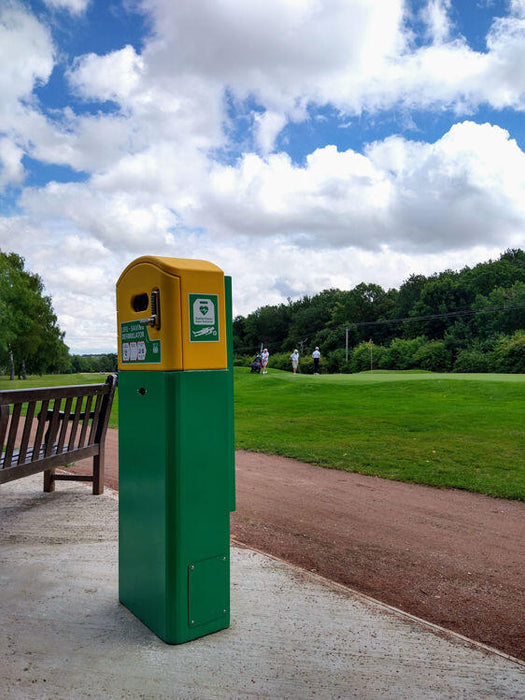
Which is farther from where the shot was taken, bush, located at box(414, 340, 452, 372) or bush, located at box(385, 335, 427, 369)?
bush, located at box(385, 335, 427, 369)

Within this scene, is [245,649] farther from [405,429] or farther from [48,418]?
[405,429]

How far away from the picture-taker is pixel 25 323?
175 feet

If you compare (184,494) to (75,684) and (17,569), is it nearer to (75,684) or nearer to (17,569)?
(75,684)

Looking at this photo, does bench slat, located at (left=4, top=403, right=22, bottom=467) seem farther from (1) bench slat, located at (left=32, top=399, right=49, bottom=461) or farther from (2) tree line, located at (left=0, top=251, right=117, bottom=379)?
(2) tree line, located at (left=0, top=251, right=117, bottom=379)

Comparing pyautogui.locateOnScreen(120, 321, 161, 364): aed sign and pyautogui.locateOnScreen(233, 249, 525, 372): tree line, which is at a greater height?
pyautogui.locateOnScreen(233, 249, 525, 372): tree line

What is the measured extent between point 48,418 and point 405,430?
781cm

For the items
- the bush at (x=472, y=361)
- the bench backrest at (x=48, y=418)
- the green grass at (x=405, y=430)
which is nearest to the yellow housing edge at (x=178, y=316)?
the bench backrest at (x=48, y=418)

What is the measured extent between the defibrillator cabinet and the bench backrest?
147 cm

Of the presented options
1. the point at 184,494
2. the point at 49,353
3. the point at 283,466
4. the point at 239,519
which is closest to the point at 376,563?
the point at 239,519

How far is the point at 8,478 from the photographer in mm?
4406

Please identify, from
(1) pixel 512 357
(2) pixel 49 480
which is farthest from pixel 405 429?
(1) pixel 512 357

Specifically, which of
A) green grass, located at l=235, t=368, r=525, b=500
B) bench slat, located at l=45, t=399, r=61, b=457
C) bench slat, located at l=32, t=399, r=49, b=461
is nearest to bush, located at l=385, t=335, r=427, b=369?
green grass, located at l=235, t=368, r=525, b=500

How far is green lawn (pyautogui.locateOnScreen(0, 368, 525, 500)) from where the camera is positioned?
773 cm

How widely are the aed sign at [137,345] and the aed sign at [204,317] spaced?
201 millimetres
